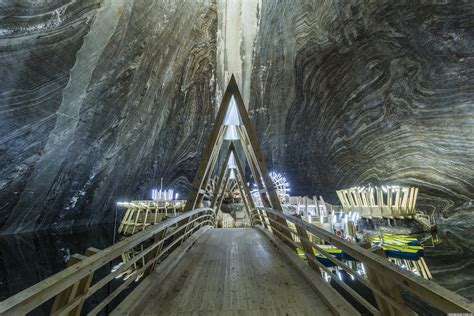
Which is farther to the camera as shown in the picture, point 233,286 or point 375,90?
point 375,90

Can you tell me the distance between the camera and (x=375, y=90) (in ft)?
37.9

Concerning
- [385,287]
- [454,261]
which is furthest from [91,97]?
[454,261]

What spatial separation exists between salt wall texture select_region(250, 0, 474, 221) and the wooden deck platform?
11.3 m

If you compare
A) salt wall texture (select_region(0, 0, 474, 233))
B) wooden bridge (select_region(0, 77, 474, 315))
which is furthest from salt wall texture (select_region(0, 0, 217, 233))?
wooden bridge (select_region(0, 77, 474, 315))

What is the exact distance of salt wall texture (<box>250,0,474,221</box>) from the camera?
8.84m

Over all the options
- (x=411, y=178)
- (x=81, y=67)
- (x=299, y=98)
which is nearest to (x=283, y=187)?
(x=299, y=98)

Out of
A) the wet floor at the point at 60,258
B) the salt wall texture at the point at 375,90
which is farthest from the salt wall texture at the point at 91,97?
the salt wall texture at the point at 375,90

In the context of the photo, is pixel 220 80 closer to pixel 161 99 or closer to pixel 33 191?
pixel 161 99

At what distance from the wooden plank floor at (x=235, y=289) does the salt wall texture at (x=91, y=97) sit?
345 inches

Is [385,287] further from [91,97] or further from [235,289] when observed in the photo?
[91,97]

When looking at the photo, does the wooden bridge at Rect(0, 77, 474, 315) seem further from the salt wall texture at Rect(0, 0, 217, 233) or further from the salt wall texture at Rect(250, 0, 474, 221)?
the salt wall texture at Rect(250, 0, 474, 221)

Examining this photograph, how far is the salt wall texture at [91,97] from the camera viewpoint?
7145mm

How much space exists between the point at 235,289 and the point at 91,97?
34.4 ft

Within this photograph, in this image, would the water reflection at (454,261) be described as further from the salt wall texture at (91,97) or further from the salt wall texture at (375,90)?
the salt wall texture at (91,97)
